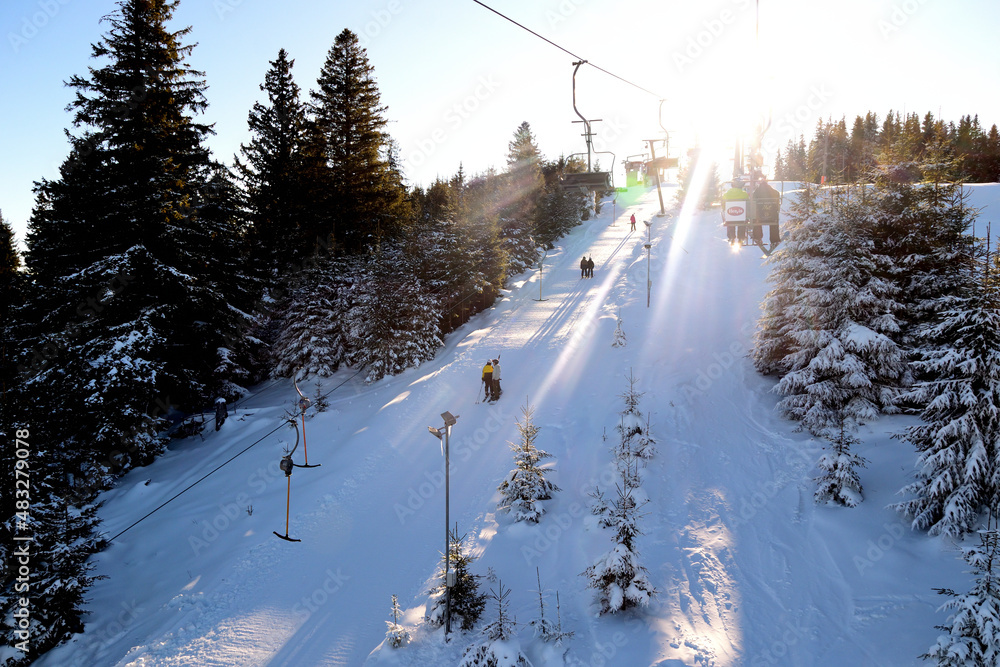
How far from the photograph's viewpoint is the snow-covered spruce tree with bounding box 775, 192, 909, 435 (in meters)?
12.1

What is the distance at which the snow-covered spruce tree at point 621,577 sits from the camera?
7.97 m

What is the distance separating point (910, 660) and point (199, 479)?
1761 cm

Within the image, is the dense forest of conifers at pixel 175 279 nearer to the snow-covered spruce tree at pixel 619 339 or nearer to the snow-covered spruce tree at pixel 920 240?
the snow-covered spruce tree at pixel 619 339

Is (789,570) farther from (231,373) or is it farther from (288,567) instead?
(231,373)

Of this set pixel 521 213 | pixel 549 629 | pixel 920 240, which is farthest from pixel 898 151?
pixel 521 213

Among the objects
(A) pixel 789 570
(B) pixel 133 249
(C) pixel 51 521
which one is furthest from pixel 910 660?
(B) pixel 133 249

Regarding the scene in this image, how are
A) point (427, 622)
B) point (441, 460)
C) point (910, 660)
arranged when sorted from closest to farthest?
point (910, 660) < point (427, 622) < point (441, 460)

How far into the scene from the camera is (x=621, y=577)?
8047mm

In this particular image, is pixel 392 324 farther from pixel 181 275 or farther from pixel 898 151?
pixel 898 151

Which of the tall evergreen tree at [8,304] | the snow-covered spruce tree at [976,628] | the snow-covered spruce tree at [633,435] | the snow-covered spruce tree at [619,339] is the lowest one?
the snow-covered spruce tree at [633,435]

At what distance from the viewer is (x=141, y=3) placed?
17.9 meters

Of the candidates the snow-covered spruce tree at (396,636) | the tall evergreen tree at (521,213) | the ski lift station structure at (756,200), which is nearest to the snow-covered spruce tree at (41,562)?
the snow-covered spruce tree at (396,636)

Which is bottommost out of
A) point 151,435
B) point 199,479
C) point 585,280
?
point 199,479

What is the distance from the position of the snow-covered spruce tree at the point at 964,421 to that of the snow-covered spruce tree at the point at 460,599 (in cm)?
805
